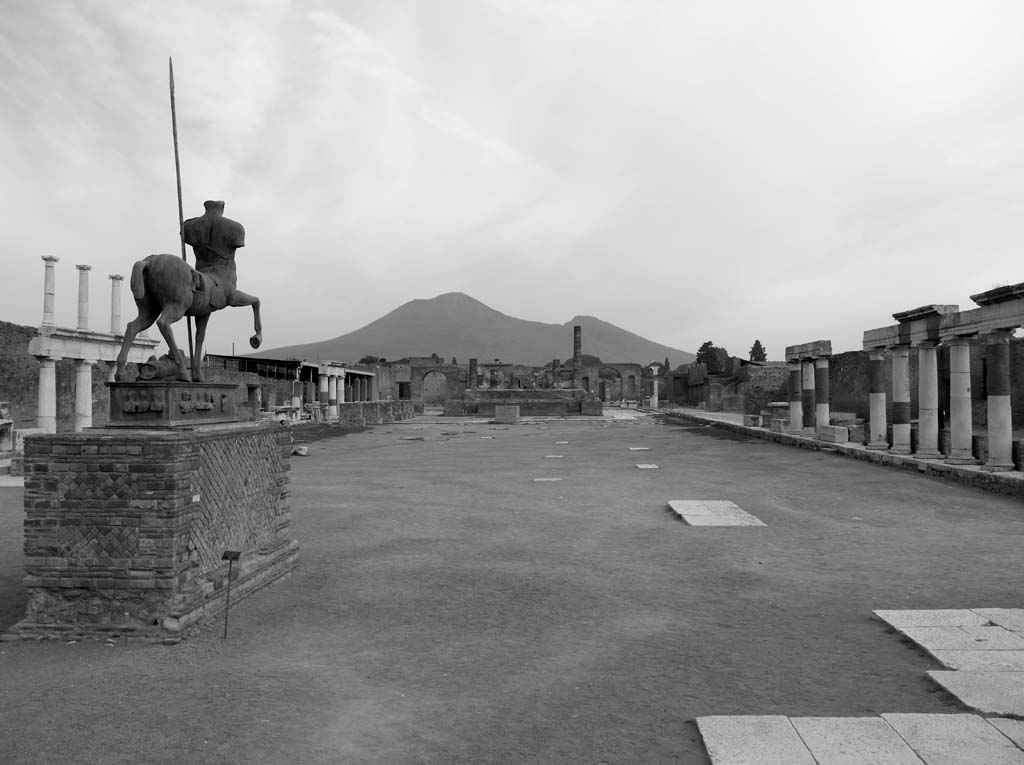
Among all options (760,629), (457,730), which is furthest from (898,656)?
(457,730)

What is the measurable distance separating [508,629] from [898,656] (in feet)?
8.52

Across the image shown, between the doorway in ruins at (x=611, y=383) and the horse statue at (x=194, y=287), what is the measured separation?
76.0m

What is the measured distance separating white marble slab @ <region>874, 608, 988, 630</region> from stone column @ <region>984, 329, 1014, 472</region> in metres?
9.37

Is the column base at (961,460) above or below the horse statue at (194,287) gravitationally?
below

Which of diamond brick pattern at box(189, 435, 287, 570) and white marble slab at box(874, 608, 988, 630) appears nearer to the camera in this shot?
white marble slab at box(874, 608, 988, 630)

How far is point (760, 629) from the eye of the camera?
4.93 m

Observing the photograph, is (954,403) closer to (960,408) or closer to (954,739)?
(960,408)

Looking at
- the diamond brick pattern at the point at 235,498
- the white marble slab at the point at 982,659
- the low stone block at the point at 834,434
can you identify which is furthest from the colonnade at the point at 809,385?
the diamond brick pattern at the point at 235,498

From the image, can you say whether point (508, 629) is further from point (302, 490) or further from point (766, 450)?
point (766, 450)

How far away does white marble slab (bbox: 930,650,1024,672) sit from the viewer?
13.7 feet

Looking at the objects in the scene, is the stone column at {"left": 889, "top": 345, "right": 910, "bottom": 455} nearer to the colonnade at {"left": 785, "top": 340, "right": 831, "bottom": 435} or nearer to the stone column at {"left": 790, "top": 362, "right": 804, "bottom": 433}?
the colonnade at {"left": 785, "top": 340, "right": 831, "bottom": 435}

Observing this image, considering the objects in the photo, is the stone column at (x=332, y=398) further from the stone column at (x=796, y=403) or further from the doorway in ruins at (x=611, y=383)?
the doorway in ruins at (x=611, y=383)

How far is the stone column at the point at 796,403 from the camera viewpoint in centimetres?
2300

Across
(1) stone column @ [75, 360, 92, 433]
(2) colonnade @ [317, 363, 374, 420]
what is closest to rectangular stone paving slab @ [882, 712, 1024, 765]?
(1) stone column @ [75, 360, 92, 433]
